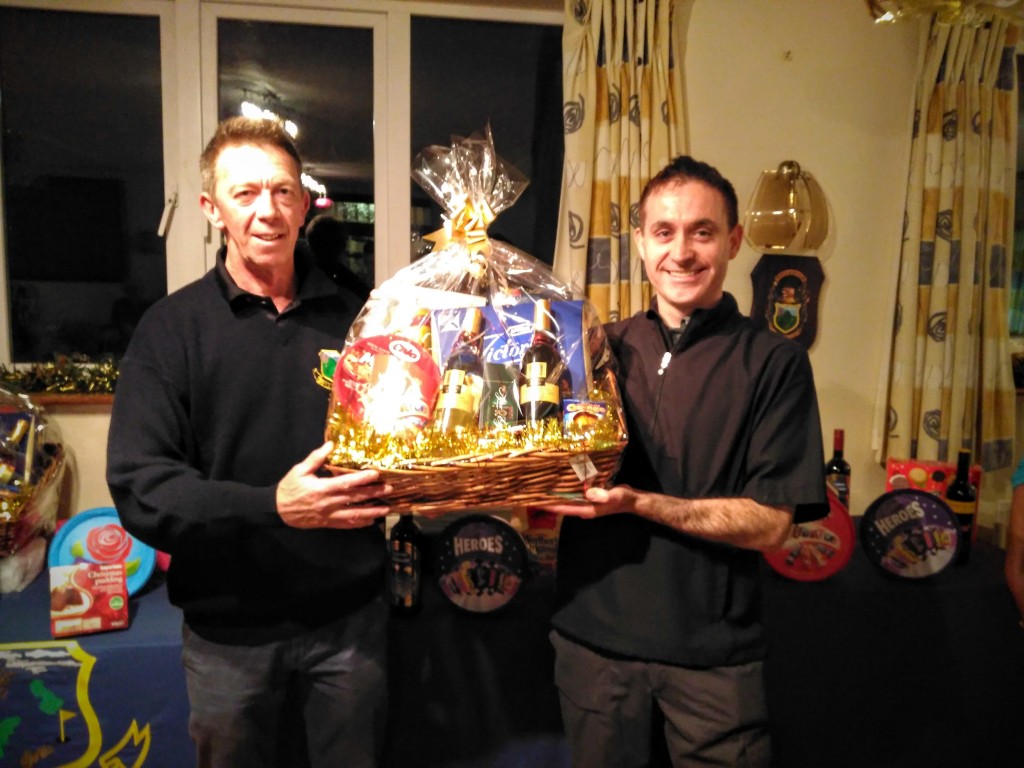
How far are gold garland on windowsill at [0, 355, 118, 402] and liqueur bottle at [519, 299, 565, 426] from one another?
177 centimetres

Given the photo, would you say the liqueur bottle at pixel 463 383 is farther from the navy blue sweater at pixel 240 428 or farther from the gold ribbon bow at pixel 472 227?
the navy blue sweater at pixel 240 428

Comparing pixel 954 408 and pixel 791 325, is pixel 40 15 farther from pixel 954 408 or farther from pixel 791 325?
pixel 954 408

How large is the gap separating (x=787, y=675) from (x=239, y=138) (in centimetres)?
200

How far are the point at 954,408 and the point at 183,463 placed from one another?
2.75m

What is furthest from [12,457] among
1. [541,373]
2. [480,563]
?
[541,373]

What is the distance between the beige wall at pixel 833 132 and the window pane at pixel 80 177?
2.30 feet

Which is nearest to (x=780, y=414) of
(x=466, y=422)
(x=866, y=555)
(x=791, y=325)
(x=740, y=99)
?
(x=466, y=422)

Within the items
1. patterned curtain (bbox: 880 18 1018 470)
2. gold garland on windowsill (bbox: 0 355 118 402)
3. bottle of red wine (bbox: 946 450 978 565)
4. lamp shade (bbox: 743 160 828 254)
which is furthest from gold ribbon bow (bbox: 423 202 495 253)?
patterned curtain (bbox: 880 18 1018 470)

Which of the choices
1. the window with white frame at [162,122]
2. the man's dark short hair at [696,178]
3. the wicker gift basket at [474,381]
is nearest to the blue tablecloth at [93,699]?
the wicker gift basket at [474,381]

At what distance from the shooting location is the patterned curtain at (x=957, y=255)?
2.46m

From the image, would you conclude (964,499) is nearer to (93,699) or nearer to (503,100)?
(503,100)

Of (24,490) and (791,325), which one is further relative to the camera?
(791,325)

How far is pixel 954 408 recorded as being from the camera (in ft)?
8.37

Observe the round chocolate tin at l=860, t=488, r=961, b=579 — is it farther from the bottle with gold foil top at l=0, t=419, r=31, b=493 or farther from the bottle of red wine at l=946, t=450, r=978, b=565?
the bottle with gold foil top at l=0, t=419, r=31, b=493
